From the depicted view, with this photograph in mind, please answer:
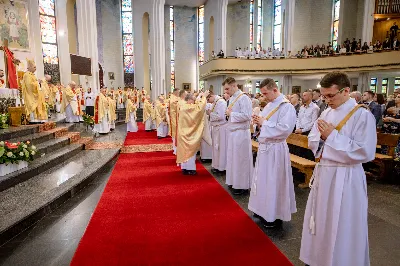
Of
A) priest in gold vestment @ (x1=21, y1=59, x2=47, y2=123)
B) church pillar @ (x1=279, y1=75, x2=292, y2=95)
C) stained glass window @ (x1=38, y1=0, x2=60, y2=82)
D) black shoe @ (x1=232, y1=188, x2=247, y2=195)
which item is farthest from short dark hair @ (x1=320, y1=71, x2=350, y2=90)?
church pillar @ (x1=279, y1=75, x2=292, y2=95)

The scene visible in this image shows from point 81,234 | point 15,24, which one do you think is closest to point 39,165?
point 81,234

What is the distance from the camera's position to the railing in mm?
17984

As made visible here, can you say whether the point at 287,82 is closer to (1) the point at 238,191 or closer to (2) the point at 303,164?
(2) the point at 303,164

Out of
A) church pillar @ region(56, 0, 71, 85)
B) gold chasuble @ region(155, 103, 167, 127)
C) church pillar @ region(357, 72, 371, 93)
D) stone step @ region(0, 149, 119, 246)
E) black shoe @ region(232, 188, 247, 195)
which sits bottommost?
black shoe @ region(232, 188, 247, 195)

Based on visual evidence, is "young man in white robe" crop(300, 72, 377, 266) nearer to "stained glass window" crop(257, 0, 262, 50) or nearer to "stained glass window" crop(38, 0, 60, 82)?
"stained glass window" crop(38, 0, 60, 82)

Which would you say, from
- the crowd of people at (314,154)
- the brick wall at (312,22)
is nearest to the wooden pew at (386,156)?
the crowd of people at (314,154)

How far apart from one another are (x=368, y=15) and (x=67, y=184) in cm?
2102

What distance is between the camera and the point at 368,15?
58.9ft

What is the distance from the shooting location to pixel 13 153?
15.2ft

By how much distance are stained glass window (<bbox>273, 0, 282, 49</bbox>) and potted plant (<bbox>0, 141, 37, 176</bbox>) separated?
2325 centimetres

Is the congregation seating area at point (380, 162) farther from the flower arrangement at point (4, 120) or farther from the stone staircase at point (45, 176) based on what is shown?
the flower arrangement at point (4, 120)

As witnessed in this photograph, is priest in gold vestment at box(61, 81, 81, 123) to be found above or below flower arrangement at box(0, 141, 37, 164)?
above

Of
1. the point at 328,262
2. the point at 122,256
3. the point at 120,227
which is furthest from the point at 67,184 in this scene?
the point at 328,262

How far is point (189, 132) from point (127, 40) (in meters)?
21.8
